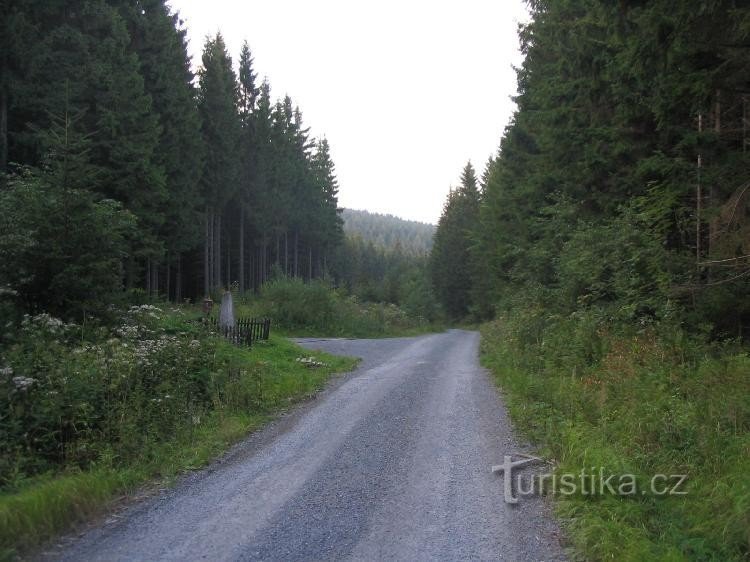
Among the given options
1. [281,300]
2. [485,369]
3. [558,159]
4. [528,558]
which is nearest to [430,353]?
[485,369]

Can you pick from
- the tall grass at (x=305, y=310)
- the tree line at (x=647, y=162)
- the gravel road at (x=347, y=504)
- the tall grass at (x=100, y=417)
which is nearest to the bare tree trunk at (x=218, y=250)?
the tall grass at (x=305, y=310)

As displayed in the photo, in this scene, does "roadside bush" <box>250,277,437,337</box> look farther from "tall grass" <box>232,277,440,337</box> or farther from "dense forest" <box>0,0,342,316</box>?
"dense forest" <box>0,0,342,316</box>

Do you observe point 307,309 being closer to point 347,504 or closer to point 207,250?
point 207,250

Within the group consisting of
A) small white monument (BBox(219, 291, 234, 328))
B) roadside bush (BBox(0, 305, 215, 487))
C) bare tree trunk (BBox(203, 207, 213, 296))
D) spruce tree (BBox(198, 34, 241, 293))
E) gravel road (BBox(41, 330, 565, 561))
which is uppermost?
spruce tree (BBox(198, 34, 241, 293))

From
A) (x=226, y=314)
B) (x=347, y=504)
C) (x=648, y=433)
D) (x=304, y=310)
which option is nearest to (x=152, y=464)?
(x=347, y=504)

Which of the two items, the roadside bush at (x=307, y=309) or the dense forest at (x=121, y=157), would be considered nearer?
the dense forest at (x=121, y=157)

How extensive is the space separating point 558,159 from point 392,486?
10.0 m

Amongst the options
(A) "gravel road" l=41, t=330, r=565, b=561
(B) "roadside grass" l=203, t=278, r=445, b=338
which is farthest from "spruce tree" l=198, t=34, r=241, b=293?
(A) "gravel road" l=41, t=330, r=565, b=561

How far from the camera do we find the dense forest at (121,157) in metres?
9.48

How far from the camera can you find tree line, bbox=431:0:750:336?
6285mm

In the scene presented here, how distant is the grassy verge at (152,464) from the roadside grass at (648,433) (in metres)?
4.24

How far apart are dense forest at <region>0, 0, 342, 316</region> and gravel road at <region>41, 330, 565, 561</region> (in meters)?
4.93

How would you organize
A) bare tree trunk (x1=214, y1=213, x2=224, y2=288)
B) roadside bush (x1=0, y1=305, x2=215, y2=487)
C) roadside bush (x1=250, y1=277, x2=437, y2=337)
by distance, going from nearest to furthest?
roadside bush (x1=0, y1=305, x2=215, y2=487)
roadside bush (x1=250, y1=277, x2=437, y2=337)
bare tree trunk (x1=214, y1=213, x2=224, y2=288)

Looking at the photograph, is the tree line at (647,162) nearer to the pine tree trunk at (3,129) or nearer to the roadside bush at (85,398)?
the roadside bush at (85,398)
